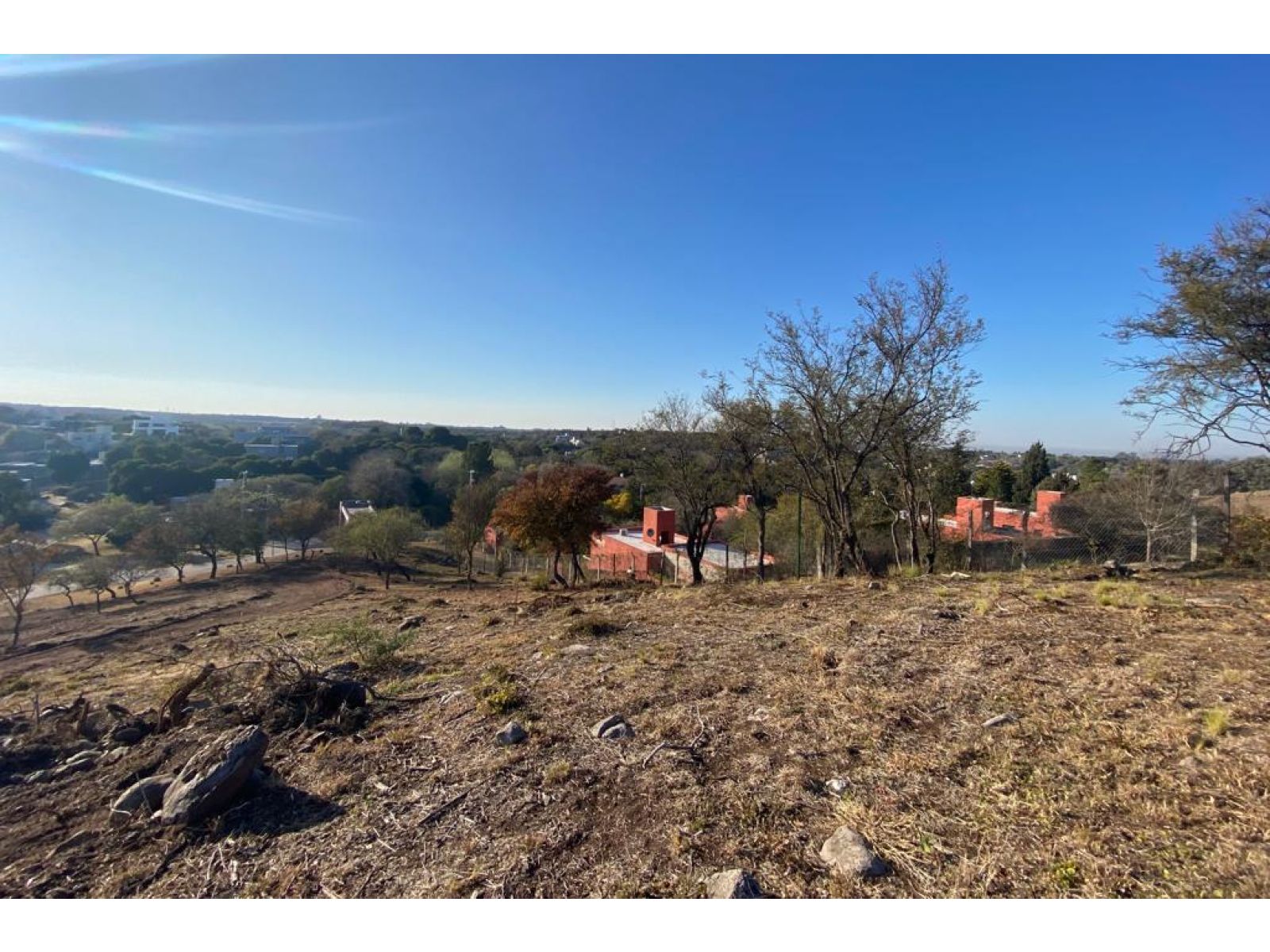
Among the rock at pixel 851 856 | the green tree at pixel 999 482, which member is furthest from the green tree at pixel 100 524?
the green tree at pixel 999 482

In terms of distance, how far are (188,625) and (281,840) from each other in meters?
14.4

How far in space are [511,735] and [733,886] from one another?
1716 mm

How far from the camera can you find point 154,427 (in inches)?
2394

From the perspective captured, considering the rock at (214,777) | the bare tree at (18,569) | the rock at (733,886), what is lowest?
the bare tree at (18,569)

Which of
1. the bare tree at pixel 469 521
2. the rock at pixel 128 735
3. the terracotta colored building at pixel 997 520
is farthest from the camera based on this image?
the bare tree at pixel 469 521

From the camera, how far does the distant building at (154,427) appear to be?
55.5 m

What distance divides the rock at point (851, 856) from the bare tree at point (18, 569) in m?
20.2

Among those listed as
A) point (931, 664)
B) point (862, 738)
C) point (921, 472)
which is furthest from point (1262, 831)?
point (921, 472)

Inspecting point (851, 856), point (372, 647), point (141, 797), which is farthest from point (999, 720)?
point (372, 647)

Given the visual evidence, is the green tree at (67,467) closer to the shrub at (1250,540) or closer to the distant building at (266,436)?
the distant building at (266,436)

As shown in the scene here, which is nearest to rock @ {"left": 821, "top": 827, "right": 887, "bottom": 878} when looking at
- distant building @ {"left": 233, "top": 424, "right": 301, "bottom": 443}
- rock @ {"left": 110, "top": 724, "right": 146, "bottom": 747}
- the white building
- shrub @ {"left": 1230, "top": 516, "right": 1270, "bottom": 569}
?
rock @ {"left": 110, "top": 724, "right": 146, "bottom": 747}

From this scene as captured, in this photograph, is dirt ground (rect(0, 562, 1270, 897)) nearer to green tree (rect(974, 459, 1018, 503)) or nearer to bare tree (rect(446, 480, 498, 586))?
bare tree (rect(446, 480, 498, 586))

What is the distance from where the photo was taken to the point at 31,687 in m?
7.63

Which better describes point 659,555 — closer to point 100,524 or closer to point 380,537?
point 380,537
